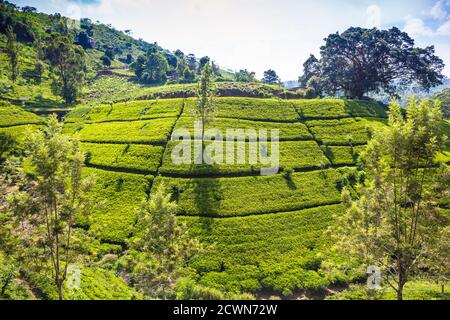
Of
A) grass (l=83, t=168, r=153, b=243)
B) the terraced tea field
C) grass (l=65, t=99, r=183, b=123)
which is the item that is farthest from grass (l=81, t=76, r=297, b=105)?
grass (l=83, t=168, r=153, b=243)

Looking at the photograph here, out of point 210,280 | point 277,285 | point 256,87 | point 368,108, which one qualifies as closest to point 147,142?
point 210,280

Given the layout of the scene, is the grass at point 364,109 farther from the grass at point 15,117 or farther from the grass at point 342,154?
the grass at point 15,117

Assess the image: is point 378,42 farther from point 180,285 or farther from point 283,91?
point 180,285

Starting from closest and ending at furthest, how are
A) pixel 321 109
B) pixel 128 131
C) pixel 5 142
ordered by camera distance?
pixel 5 142 < pixel 128 131 < pixel 321 109

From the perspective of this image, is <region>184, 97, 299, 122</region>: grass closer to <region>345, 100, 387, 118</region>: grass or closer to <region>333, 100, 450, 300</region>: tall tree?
<region>345, 100, 387, 118</region>: grass

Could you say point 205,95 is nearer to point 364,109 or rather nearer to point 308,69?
point 364,109

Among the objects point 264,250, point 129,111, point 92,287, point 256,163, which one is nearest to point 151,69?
point 129,111
